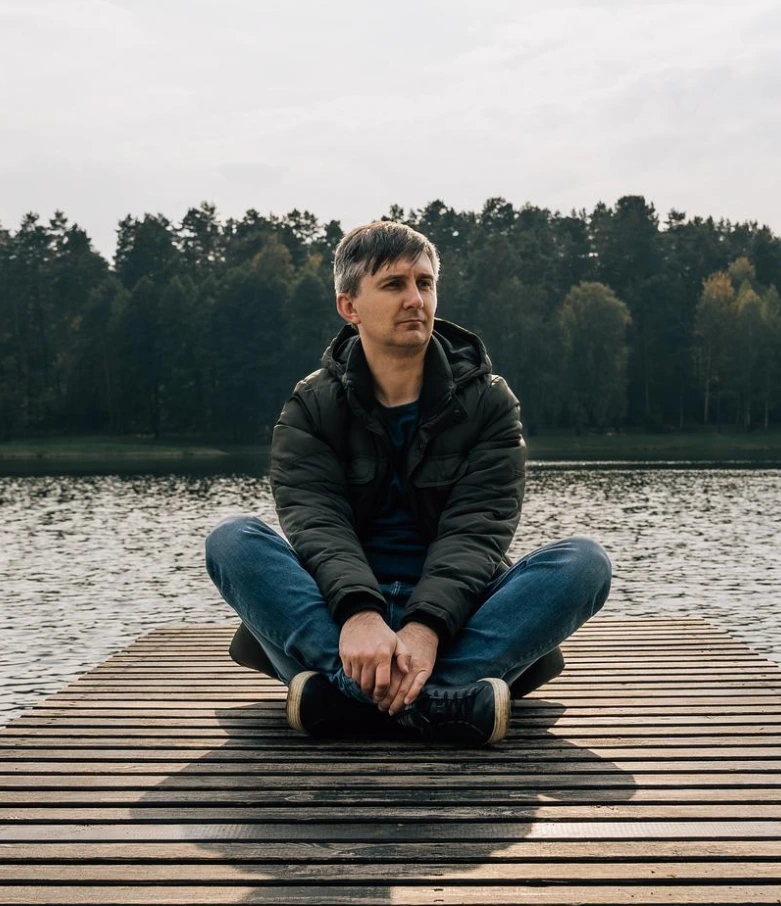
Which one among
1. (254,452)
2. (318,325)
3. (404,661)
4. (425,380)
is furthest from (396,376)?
(318,325)

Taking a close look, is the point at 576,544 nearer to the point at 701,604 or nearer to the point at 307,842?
the point at 307,842

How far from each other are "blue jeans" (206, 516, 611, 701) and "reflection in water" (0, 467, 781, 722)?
5.04 metres

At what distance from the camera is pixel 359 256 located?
Answer: 13.0 feet

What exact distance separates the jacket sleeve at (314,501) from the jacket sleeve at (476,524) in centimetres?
21

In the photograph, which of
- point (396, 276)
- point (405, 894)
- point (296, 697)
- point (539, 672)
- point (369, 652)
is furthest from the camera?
point (539, 672)

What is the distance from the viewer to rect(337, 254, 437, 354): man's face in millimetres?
3906

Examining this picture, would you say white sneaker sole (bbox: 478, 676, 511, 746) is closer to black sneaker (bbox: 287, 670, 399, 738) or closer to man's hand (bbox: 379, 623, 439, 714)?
man's hand (bbox: 379, 623, 439, 714)

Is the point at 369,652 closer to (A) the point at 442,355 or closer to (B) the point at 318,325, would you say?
(A) the point at 442,355

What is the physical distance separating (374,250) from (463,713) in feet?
5.17

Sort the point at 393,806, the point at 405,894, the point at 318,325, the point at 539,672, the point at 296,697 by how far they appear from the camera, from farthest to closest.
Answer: the point at 318,325, the point at 539,672, the point at 296,697, the point at 393,806, the point at 405,894

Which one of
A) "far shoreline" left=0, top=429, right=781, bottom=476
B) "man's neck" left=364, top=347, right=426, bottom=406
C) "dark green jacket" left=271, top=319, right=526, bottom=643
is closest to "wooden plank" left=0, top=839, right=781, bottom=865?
"dark green jacket" left=271, top=319, right=526, bottom=643

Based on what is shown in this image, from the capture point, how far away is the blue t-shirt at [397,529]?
4.05 m

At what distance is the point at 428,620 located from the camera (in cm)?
355

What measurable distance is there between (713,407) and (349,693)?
70421 mm
